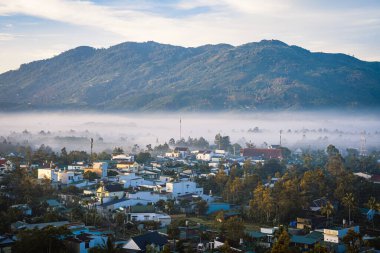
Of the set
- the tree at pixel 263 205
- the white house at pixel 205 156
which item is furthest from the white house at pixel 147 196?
the white house at pixel 205 156

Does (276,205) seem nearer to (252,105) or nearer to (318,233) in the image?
(318,233)

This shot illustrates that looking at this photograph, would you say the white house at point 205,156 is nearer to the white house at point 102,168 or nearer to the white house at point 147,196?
the white house at point 102,168

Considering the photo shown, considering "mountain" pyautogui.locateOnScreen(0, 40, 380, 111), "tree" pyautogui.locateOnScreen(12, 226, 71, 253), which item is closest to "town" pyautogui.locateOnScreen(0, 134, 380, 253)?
"tree" pyautogui.locateOnScreen(12, 226, 71, 253)

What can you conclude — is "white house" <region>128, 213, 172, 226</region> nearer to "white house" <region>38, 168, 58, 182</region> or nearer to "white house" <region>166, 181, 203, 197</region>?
"white house" <region>166, 181, 203, 197</region>

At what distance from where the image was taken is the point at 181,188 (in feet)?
112

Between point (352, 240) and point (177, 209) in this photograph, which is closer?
point (352, 240)

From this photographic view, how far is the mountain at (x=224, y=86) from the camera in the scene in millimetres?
140750

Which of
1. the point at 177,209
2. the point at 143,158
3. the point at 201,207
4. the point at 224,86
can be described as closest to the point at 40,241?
the point at 177,209

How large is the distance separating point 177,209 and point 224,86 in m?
124

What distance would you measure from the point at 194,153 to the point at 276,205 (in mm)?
27698

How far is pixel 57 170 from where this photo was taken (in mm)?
37031

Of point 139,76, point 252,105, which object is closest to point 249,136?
point 252,105

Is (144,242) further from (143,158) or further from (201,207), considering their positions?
(143,158)

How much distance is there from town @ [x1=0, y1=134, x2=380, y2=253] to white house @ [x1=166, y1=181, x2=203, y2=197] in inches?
2.4
